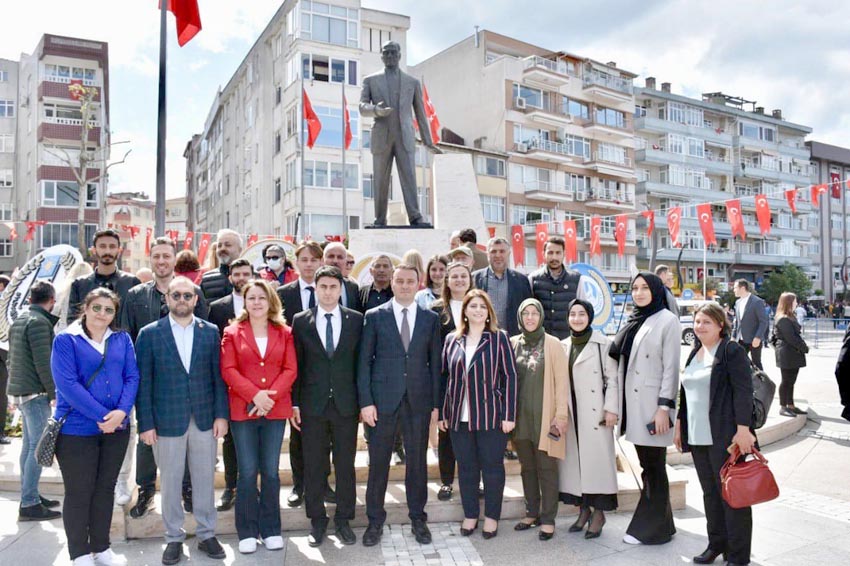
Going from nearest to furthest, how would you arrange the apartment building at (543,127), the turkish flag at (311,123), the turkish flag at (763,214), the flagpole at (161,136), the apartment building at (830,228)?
the flagpole at (161,136) → the turkish flag at (763,214) → the turkish flag at (311,123) → the apartment building at (543,127) → the apartment building at (830,228)

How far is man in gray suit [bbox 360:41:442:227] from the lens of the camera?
28.5 ft

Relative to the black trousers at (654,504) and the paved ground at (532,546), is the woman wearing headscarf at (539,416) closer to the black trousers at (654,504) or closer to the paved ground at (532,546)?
the paved ground at (532,546)

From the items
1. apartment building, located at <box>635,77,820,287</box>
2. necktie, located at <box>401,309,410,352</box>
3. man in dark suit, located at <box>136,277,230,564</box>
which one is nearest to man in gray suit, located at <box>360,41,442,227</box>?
necktie, located at <box>401,309,410,352</box>

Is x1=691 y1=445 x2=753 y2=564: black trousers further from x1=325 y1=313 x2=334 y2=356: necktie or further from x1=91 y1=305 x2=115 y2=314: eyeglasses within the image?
x1=91 y1=305 x2=115 y2=314: eyeglasses

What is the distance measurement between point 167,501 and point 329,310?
171cm

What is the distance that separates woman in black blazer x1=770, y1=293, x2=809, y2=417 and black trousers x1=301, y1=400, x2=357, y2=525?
7199mm

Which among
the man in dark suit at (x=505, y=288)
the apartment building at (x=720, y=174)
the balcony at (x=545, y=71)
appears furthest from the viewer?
the apartment building at (x=720, y=174)

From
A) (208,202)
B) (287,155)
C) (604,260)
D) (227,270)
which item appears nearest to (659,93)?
(604,260)

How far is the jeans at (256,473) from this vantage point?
439cm

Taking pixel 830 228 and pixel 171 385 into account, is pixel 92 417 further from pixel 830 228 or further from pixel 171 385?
pixel 830 228

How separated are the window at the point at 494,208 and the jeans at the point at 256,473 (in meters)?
34.2

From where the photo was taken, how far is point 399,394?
4590mm

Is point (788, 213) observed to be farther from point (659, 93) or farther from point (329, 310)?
point (329, 310)

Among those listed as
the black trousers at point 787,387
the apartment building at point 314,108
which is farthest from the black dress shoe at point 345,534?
the apartment building at point 314,108
